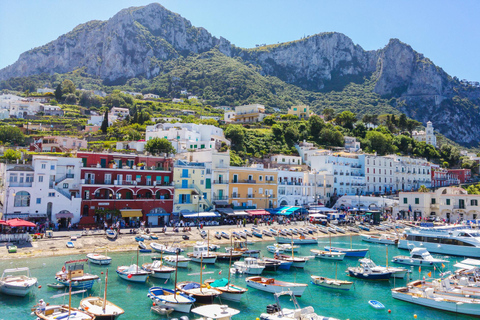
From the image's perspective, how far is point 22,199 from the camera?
135 ft

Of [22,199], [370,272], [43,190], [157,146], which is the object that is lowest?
[370,272]

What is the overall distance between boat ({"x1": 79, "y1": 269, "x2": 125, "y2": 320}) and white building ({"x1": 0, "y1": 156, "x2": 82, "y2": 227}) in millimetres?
23892

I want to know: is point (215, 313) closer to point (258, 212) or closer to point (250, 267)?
point (250, 267)

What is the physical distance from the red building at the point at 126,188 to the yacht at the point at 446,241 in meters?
32.5

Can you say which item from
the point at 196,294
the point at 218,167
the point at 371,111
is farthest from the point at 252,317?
the point at 371,111

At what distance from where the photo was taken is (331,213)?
211ft

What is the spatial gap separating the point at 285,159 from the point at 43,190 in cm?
5125

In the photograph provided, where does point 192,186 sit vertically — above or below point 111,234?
above

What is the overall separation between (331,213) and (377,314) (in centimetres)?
4020

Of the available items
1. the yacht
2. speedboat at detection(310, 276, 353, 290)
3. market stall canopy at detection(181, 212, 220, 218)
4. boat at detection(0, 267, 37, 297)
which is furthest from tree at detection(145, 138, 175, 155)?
speedboat at detection(310, 276, 353, 290)

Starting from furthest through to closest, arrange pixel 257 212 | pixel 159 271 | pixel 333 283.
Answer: pixel 257 212, pixel 159 271, pixel 333 283

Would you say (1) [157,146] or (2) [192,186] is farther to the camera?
(1) [157,146]

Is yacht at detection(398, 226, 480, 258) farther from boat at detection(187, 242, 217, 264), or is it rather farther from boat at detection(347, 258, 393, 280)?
boat at detection(187, 242, 217, 264)

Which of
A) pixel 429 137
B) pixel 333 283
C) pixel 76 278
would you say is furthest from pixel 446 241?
pixel 429 137
